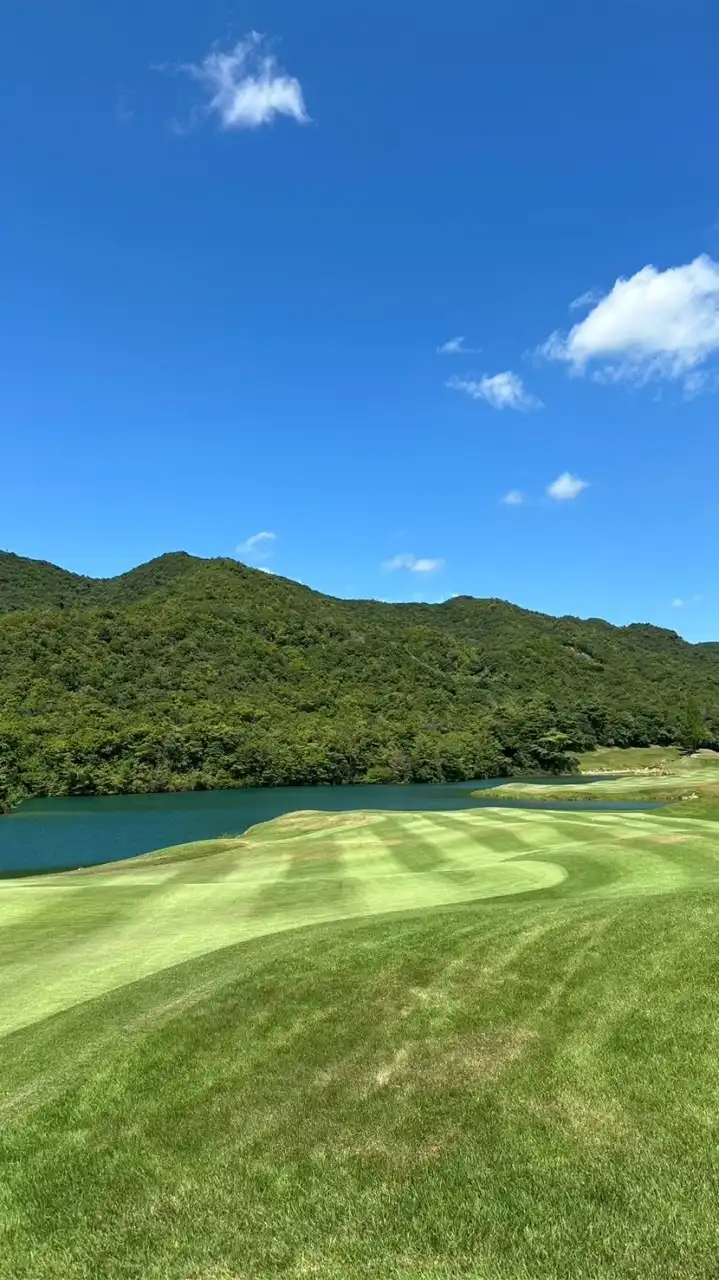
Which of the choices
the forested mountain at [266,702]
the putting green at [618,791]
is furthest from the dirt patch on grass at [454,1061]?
the forested mountain at [266,702]

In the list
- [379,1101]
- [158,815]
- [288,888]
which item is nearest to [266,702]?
[158,815]

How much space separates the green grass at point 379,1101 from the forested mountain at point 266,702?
3336 inches

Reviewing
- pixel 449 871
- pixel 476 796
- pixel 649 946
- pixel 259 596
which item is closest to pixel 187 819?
pixel 476 796

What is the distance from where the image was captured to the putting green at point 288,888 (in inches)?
504

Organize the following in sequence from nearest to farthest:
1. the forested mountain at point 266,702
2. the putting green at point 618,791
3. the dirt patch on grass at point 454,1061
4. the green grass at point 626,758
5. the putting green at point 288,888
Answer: the dirt patch on grass at point 454,1061
the putting green at point 288,888
the putting green at point 618,791
the forested mountain at point 266,702
the green grass at point 626,758

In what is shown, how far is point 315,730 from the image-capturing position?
459 ft

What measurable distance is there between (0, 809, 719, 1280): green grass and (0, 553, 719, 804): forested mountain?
84740 mm

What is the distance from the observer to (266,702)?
492ft

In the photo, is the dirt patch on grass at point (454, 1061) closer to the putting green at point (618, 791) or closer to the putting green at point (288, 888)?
the putting green at point (288, 888)

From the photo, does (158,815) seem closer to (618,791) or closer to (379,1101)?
(618,791)

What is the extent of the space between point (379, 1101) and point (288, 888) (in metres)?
13.6

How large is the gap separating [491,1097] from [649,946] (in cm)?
339

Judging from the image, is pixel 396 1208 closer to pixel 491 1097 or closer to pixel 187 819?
pixel 491 1097

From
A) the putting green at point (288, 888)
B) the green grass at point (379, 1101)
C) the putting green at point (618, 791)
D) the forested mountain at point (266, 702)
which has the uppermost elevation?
the forested mountain at point (266, 702)
